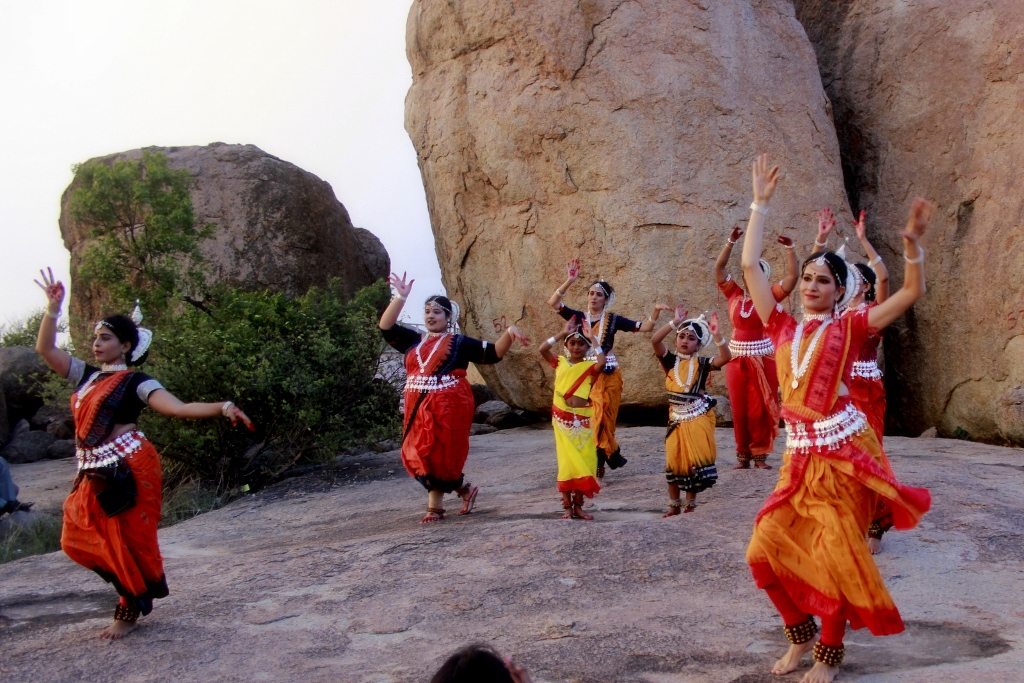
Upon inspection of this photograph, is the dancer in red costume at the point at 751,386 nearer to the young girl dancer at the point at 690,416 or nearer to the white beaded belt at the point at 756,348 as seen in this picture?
the white beaded belt at the point at 756,348

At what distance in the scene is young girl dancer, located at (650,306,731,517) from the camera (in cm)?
628

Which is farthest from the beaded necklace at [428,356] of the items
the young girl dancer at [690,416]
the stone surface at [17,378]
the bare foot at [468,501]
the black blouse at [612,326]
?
the stone surface at [17,378]

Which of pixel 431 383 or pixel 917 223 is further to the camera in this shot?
pixel 431 383

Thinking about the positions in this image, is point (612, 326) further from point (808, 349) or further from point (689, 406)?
point (808, 349)

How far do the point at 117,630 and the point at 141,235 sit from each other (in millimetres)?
7386

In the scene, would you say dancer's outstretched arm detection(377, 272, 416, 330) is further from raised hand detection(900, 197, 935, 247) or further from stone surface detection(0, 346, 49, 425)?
stone surface detection(0, 346, 49, 425)

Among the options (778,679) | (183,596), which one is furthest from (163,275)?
(778,679)

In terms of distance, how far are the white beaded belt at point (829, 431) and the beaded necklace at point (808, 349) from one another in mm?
192

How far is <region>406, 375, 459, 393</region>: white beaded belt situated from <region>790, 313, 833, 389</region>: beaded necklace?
3.37m

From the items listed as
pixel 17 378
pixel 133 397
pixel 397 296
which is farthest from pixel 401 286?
pixel 17 378

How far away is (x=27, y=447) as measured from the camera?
12773mm

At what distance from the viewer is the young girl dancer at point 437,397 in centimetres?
662

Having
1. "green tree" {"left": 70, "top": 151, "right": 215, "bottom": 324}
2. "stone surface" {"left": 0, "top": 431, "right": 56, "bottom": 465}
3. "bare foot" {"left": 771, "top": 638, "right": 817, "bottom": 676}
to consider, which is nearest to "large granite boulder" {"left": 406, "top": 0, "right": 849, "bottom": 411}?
"green tree" {"left": 70, "top": 151, "right": 215, "bottom": 324}

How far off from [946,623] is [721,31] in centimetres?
890
